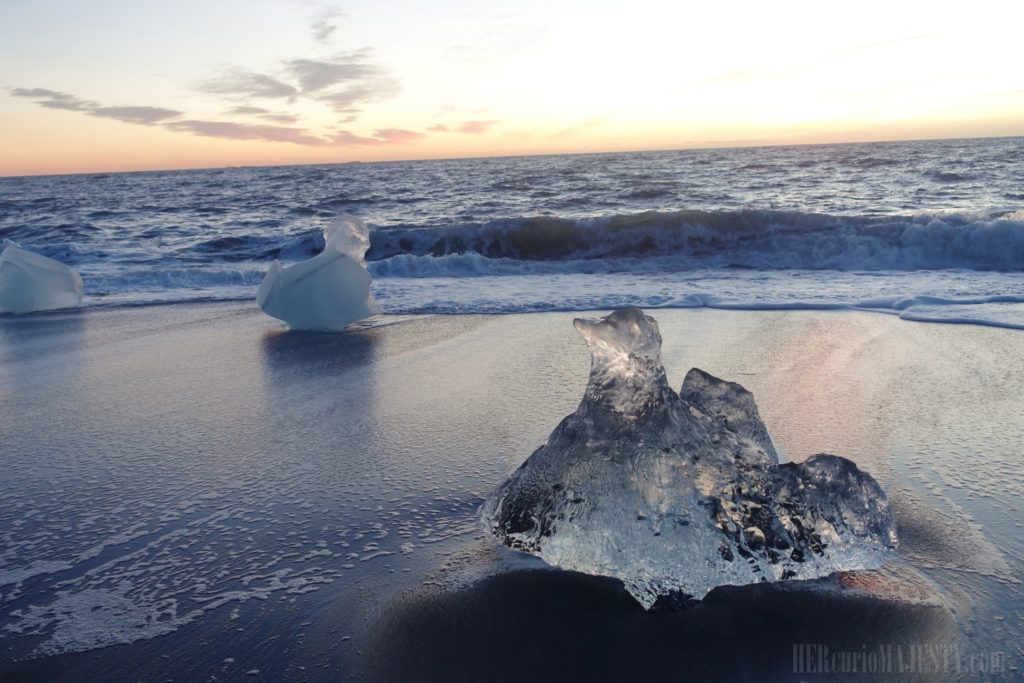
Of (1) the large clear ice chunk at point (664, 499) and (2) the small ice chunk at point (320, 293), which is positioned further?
(2) the small ice chunk at point (320, 293)

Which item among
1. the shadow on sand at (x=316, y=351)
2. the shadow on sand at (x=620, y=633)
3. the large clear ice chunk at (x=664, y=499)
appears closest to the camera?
the shadow on sand at (x=620, y=633)

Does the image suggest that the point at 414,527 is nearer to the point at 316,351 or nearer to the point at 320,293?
the point at 316,351

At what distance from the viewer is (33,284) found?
662cm

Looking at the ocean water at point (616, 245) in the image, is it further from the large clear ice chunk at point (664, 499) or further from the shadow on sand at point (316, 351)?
the large clear ice chunk at point (664, 499)

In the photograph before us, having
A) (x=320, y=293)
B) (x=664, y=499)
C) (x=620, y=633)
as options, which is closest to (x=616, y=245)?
(x=320, y=293)

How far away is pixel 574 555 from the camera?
6.31 ft

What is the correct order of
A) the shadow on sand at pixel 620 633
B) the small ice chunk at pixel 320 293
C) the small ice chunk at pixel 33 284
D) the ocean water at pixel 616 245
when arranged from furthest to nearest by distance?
the ocean water at pixel 616 245, the small ice chunk at pixel 33 284, the small ice chunk at pixel 320 293, the shadow on sand at pixel 620 633

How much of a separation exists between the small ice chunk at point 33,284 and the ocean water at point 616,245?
508 millimetres

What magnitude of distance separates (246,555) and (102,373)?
274 cm

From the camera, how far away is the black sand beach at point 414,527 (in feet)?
5.43

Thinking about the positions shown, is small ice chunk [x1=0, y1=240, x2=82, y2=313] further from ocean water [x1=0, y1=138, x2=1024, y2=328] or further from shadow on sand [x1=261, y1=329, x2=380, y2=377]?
shadow on sand [x1=261, y1=329, x2=380, y2=377]

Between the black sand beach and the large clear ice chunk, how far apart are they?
7 centimetres

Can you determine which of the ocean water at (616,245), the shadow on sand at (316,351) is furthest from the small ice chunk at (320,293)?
the ocean water at (616,245)

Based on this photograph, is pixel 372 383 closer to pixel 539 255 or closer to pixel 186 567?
pixel 186 567
